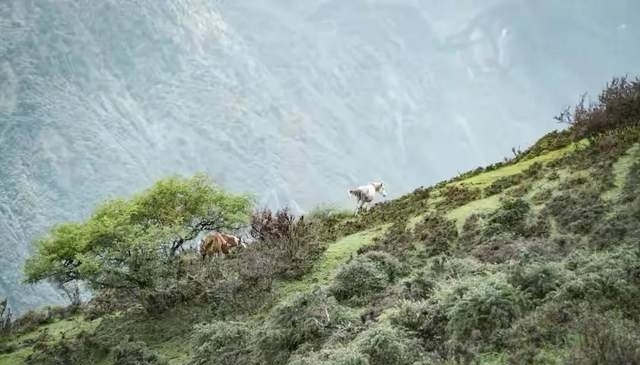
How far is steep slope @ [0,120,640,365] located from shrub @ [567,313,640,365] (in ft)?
0.06

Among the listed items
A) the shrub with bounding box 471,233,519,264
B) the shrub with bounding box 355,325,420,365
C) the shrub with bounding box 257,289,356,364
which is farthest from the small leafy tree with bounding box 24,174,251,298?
the shrub with bounding box 355,325,420,365

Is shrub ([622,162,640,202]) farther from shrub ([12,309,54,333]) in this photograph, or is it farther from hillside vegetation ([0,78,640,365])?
shrub ([12,309,54,333])

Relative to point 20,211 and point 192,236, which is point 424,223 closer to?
point 192,236

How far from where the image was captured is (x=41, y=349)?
1533cm

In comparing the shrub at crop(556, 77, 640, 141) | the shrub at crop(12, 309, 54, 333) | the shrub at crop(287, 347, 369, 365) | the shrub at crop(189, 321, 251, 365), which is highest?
the shrub at crop(556, 77, 640, 141)

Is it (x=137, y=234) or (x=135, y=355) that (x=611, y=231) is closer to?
(x=135, y=355)

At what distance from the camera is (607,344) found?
249 inches

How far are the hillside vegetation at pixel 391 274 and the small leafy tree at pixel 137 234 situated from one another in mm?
49

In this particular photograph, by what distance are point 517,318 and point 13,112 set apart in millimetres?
182984

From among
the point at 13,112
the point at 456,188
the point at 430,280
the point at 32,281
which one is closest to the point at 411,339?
the point at 430,280

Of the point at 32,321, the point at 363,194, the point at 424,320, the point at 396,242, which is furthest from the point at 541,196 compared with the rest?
the point at 32,321

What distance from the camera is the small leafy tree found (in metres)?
15.4

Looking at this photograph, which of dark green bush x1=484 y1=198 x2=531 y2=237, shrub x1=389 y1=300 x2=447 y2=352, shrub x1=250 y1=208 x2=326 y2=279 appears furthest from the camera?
shrub x1=250 y1=208 x2=326 y2=279

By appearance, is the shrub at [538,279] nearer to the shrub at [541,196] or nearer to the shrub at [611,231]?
the shrub at [611,231]
